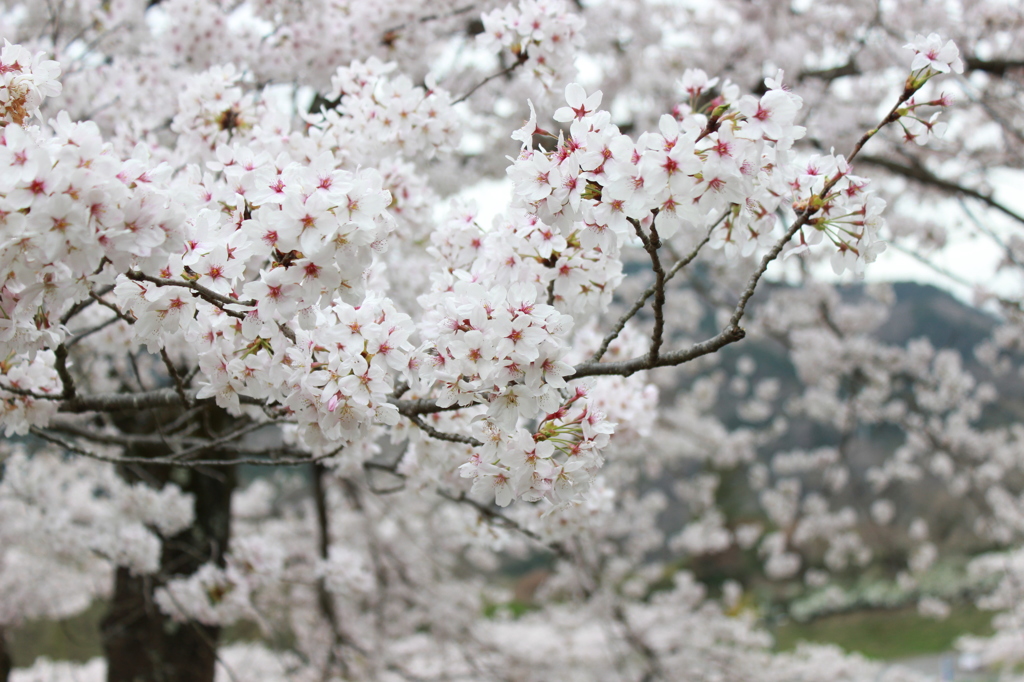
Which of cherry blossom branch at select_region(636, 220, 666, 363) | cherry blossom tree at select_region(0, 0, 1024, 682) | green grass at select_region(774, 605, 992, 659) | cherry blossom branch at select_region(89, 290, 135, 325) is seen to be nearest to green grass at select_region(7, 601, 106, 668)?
cherry blossom tree at select_region(0, 0, 1024, 682)

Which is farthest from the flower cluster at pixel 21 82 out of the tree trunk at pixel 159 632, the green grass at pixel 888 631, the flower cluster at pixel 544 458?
the green grass at pixel 888 631

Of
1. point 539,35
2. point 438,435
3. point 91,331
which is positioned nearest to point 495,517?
point 438,435

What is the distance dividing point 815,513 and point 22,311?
35.5ft

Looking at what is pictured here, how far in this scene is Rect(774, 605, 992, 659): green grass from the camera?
12.8 m

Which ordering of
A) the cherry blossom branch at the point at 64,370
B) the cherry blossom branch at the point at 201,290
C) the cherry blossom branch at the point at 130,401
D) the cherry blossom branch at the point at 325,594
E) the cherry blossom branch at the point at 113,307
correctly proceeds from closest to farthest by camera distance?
the cherry blossom branch at the point at 201,290 < the cherry blossom branch at the point at 113,307 < the cherry blossom branch at the point at 64,370 < the cherry blossom branch at the point at 130,401 < the cherry blossom branch at the point at 325,594

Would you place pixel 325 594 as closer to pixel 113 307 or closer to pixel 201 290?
pixel 113 307

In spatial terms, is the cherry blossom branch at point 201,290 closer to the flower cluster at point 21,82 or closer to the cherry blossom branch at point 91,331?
the cherry blossom branch at point 91,331

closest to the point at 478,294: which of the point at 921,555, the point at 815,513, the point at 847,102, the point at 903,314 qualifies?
the point at 847,102

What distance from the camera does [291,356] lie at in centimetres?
152

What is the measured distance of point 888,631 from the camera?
1408cm

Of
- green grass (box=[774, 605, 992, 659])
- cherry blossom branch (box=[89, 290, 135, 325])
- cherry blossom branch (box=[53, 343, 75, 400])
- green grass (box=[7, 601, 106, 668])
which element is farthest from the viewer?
green grass (box=[774, 605, 992, 659])

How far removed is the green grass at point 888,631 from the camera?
12.8 m

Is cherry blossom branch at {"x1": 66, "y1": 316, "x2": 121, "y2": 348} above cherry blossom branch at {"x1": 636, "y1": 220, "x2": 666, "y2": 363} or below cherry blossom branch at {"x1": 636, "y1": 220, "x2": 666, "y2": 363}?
below

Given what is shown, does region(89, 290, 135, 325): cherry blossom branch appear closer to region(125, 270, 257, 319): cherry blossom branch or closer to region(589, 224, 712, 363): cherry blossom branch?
region(125, 270, 257, 319): cherry blossom branch
